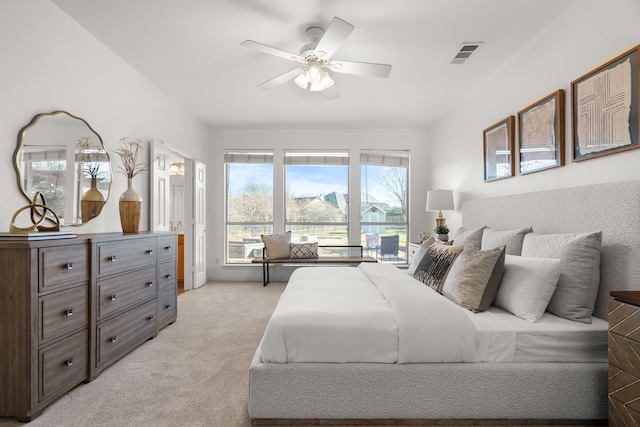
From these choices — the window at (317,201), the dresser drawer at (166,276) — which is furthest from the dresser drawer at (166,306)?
the window at (317,201)

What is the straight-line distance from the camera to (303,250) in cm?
537

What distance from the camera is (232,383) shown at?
2.22 m

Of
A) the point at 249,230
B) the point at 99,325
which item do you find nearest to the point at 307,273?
the point at 99,325

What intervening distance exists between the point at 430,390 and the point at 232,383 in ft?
4.14

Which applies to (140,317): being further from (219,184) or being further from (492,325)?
(219,184)

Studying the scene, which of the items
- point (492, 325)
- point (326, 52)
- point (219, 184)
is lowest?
point (492, 325)

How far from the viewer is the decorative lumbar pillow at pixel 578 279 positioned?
1.90 m

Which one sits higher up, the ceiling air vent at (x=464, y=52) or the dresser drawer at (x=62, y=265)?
the ceiling air vent at (x=464, y=52)

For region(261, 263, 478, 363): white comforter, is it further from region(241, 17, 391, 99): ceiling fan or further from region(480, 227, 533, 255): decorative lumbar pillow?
region(241, 17, 391, 99): ceiling fan

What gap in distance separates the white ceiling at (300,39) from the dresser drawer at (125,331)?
7.59ft

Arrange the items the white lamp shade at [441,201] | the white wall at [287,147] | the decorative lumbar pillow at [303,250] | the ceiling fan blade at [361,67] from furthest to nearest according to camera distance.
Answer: the white wall at [287,147]
the decorative lumbar pillow at [303,250]
the white lamp shade at [441,201]
the ceiling fan blade at [361,67]

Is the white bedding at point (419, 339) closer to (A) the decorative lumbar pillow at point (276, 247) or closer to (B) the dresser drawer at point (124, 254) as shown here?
(B) the dresser drawer at point (124, 254)

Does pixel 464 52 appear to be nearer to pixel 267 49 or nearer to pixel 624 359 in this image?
pixel 267 49

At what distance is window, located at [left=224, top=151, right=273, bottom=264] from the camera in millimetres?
5980
